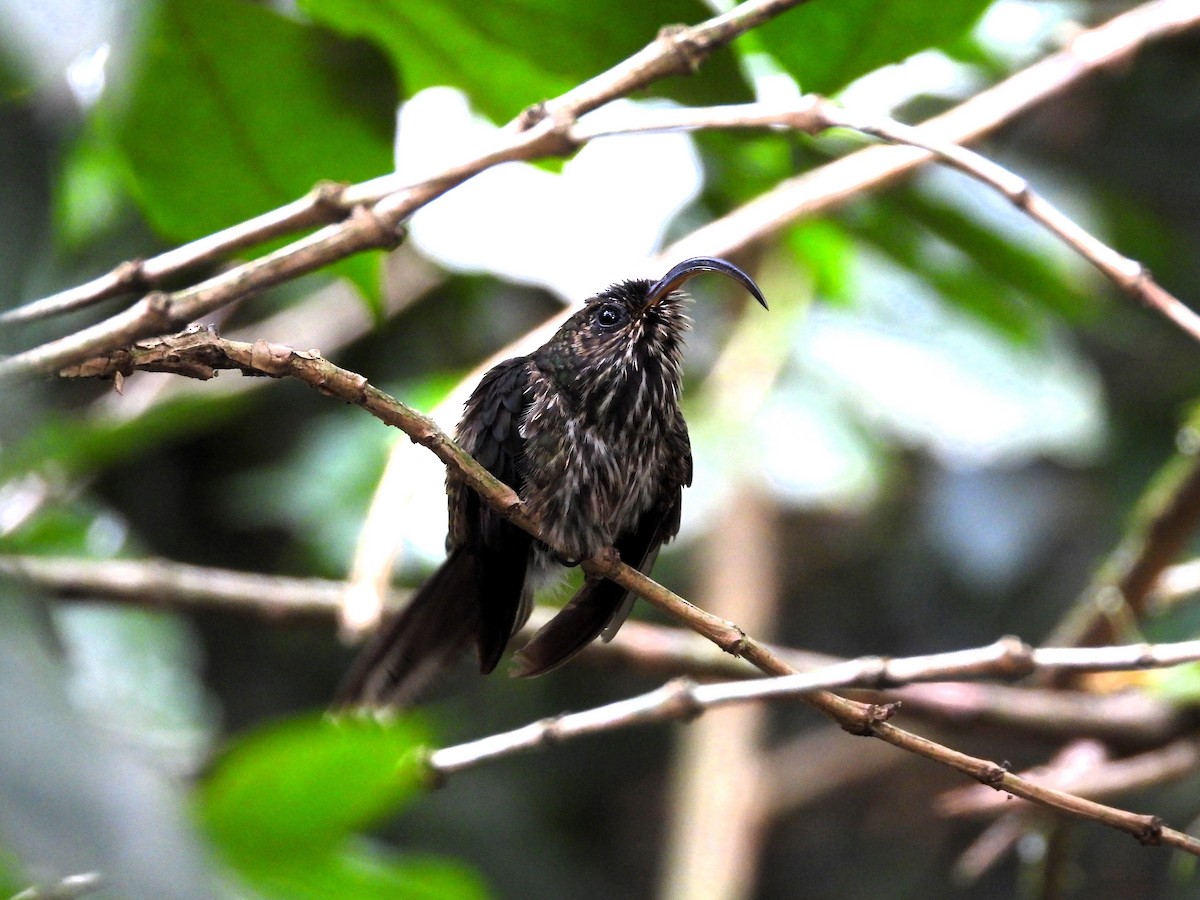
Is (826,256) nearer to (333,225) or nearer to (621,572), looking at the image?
(621,572)

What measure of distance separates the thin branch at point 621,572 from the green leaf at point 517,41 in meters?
0.72

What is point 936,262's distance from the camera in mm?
3662

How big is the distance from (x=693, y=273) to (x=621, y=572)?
746 mm

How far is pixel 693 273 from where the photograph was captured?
2279 millimetres

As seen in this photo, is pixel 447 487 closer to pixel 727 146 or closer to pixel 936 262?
pixel 727 146

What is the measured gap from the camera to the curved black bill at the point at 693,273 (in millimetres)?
2026

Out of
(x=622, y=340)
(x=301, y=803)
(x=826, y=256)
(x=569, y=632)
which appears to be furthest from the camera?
(x=826, y=256)

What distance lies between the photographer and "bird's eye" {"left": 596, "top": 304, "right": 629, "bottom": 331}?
255 cm

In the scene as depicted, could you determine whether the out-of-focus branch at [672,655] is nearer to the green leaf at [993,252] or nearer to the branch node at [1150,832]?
the green leaf at [993,252]

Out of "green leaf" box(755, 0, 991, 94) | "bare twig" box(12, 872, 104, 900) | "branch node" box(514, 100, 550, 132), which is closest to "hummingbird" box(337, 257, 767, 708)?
"green leaf" box(755, 0, 991, 94)

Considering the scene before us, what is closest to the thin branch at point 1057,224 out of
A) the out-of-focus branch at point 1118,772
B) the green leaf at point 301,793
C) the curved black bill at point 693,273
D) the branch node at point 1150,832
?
the curved black bill at point 693,273

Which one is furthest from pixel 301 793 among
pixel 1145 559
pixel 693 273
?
pixel 1145 559

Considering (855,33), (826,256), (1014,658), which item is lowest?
(1014,658)

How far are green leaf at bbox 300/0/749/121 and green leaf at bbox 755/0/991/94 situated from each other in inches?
4.4
